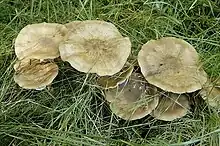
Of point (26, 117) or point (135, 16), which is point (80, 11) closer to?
point (135, 16)

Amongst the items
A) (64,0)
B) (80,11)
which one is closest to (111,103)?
(80,11)

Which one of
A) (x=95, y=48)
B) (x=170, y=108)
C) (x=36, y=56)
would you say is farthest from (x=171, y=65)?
(x=36, y=56)

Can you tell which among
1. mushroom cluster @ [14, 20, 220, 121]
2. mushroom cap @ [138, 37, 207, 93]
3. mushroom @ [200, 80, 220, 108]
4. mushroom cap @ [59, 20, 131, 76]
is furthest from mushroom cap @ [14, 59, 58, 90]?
mushroom @ [200, 80, 220, 108]

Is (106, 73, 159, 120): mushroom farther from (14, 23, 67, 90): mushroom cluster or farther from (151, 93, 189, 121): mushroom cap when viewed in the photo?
(14, 23, 67, 90): mushroom cluster

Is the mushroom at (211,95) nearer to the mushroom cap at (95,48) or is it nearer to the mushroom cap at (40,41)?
the mushroom cap at (95,48)

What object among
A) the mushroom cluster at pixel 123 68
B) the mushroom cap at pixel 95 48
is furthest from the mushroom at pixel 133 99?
the mushroom cap at pixel 95 48

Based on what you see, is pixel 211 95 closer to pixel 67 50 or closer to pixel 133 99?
pixel 133 99
